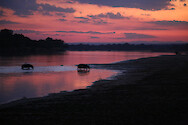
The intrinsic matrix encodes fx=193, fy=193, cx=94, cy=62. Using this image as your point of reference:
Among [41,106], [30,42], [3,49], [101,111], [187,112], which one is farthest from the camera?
[30,42]

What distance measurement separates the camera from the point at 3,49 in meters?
164

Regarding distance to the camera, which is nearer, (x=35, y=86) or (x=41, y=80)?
(x=35, y=86)

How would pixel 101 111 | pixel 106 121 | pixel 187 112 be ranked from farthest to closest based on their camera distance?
1. pixel 101 111
2. pixel 187 112
3. pixel 106 121

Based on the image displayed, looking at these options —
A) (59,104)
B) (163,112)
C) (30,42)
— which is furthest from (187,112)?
(30,42)

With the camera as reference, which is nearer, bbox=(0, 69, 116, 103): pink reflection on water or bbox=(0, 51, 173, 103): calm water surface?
bbox=(0, 69, 116, 103): pink reflection on water

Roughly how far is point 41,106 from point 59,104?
1.10 metres

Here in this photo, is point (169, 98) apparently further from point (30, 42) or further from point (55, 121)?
point (30, 42)

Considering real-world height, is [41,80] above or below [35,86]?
above

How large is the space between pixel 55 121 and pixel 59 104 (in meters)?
3.37

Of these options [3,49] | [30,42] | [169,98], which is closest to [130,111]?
[169,98]

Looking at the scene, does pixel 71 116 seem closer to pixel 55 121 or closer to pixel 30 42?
pixel 55 121

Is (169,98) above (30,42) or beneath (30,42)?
beneath

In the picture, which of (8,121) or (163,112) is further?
(163,112)

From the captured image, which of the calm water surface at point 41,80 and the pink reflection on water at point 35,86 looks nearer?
the pink reflection on water at point 35,86
